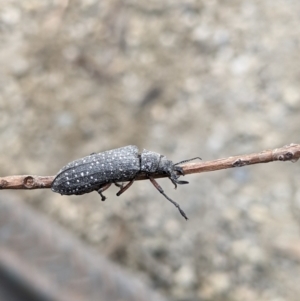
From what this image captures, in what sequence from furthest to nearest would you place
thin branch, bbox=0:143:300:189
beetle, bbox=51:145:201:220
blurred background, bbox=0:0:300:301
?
1. blurred background, bbox=0:0:300:301
2. beetle, bbox=51:145:201:220
3. thin branch, bbox=0:143:300:189

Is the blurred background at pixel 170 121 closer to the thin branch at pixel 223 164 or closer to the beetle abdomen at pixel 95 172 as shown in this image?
the beetle abdomen at pixel 95 172

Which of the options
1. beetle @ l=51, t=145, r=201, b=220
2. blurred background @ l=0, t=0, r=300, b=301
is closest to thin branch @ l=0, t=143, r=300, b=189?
beetle @ l=51, t=145, r=201, b=220

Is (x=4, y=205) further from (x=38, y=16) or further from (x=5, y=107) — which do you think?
(x=38, y=16)

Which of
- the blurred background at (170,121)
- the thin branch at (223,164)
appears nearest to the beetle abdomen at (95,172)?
the thin branch at (223,164)

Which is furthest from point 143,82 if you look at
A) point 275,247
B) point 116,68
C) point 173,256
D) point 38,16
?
point 275,247

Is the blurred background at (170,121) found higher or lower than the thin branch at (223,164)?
higher

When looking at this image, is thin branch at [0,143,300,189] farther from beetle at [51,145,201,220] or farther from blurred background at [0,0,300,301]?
blurred background at [0,0,300,301]
